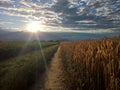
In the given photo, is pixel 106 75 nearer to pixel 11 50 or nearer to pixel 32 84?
pixel 32 84

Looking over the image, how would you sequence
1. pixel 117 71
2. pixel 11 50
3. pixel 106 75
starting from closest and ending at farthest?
1. pixel 117 71
2. pixel 106 75
3. pixel 11 50

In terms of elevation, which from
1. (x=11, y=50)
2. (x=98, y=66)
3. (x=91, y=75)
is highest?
(x=98, y=66)

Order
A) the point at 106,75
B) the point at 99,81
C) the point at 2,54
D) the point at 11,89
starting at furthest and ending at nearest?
the point at 2,54 → the point at 11,89 → the point at 99,81 → the point at 106,75

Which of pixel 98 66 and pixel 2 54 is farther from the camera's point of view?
pixel 2 54

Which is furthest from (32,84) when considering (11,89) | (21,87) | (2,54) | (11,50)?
(11,50)

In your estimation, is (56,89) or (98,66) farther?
(56,89)

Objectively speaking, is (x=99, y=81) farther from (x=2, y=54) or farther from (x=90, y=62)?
(x=2, y=54)

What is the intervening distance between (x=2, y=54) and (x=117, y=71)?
23535 millimetres

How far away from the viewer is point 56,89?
954 centimetres

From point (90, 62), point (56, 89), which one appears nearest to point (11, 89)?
point (56, 89)

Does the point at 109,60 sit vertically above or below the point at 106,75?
above

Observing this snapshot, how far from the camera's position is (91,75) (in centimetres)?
623

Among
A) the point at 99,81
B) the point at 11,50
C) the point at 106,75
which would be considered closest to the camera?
the point at 106,75

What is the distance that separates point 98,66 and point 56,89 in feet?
14.1
